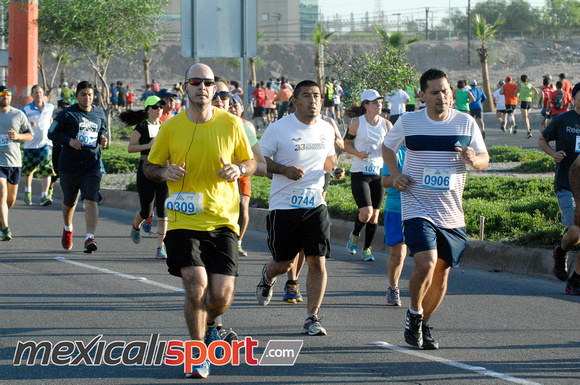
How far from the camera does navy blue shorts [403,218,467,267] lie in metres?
5.80

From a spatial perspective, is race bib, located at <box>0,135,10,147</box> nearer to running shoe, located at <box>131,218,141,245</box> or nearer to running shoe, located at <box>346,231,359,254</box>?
running shoe, located at <box>131,218,141,245</box>

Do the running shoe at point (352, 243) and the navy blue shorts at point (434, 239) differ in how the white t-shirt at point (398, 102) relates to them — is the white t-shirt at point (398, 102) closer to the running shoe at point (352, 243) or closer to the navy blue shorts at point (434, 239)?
the running shoe at point (352, 243)

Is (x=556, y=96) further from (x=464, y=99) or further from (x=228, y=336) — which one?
(x=228, y=336)

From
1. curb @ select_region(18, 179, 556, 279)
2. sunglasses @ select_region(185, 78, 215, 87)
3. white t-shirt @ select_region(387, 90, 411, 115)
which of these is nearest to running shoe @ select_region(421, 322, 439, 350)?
sunglasses @ select_region(185, 78, 215, 87)

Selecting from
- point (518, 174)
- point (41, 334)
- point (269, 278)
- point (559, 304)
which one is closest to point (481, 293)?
point (559, 304)

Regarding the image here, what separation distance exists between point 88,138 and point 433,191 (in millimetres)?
5444

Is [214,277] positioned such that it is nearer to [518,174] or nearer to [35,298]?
[35,298]

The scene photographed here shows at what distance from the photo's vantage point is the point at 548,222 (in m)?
10.0

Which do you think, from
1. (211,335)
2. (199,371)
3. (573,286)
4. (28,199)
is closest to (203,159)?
(211,335)

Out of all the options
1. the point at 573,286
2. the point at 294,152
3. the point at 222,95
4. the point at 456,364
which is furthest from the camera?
the point at 222,95

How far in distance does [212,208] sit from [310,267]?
1.37 m

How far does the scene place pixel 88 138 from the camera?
32.9 ft

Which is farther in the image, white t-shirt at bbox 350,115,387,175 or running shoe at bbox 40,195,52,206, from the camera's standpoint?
running shoe at bbox 40,195,52,206

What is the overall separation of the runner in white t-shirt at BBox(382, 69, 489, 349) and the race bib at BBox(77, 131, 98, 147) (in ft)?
16.9
